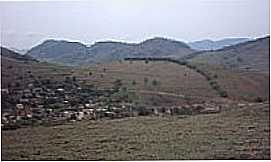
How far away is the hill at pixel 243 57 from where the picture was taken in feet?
13.5

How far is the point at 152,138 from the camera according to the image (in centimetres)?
402

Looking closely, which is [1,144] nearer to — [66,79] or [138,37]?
[66,79]

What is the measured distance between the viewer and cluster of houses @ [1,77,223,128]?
13.6 ft

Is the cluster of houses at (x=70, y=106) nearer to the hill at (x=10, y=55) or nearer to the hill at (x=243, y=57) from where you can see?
the hill at (x=10, y=55)

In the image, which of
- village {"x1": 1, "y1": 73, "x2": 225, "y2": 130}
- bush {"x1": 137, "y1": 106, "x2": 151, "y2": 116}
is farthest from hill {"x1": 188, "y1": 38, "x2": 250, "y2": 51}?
bush {"x1": 137, "y1": 106, "x2": 151, "y2": 116}

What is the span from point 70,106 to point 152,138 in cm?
64

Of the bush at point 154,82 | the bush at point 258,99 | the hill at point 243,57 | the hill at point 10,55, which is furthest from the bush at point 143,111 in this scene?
the hill at point 10,55

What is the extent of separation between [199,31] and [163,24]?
0.29 m

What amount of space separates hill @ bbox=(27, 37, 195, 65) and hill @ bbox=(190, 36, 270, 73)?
16 centimetres

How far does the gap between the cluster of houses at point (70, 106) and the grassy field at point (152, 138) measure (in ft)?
0.18

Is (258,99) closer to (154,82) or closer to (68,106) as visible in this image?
(154,82)

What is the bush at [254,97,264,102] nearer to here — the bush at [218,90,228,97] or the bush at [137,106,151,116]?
the bush at [218,90,228,97]

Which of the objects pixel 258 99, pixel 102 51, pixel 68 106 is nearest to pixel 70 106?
pixel 68 106

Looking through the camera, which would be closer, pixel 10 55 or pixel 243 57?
pixel 10 55
